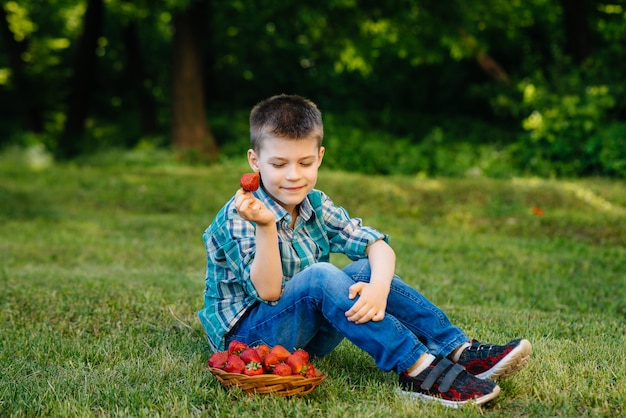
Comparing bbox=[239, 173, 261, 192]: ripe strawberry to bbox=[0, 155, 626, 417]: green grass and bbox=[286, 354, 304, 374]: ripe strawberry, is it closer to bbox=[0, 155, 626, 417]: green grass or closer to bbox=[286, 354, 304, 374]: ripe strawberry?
bbox=[286, 354, 304, 374]: ripe strawberry

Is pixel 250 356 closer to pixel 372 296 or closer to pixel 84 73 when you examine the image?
pixel 372 296

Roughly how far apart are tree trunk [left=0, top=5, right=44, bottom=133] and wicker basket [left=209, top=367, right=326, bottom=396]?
15757 millimetres

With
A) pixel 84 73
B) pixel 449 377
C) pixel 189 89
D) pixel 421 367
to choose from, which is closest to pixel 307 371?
pixel 421 367

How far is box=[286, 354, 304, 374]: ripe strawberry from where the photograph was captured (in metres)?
3.13

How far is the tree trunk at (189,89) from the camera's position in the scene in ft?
46.8

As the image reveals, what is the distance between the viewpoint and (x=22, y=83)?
17344 millimetres

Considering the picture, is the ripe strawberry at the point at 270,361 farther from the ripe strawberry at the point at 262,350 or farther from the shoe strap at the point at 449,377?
the shoe strap at the point at 449,377

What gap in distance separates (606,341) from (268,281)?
6.98ft

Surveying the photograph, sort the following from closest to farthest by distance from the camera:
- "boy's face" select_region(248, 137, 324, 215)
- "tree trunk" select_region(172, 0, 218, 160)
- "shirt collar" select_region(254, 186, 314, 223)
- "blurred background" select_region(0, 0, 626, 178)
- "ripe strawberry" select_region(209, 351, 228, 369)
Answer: "ripe strawberry" select_region(209, 351, 228, 369) < "boy's face" select_region(248, 137, 324, 215) < "shirt collar" select_region(254, 186, 314, 223) < "blurred background" select_region(0, 0, 626, 178) < "tree trunk" select_region(172, 0, 218, 160)

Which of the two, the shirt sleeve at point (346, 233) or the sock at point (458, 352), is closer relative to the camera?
the sock at point (458, 352)

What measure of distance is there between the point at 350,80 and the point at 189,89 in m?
6.43

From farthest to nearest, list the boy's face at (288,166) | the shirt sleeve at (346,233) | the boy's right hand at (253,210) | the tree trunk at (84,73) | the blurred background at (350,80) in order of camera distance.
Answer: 1. the tree trunk at (84,73)
2. the blurred background at (350,80)
3. the shirt sleeve at (346,233)
4. the boy's face at (288,166)
5. the boy's right hand at (253,210)

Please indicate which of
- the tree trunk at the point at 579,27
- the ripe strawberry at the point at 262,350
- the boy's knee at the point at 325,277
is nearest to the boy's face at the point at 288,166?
the boy's knee at the point at 325,277

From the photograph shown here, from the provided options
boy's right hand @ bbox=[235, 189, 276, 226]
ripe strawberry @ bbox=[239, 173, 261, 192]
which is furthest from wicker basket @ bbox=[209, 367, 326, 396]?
ripe strawberry @ bbox=[239, 173, 261, 192]
